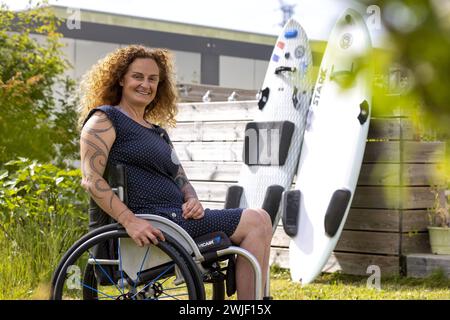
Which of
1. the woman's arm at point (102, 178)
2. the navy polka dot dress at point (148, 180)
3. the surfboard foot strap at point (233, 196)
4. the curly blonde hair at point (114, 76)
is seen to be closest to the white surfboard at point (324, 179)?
the surfboard foot strap at point (233, 196)

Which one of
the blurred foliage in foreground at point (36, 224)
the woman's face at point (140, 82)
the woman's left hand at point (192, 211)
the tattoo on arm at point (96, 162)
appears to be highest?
the woman's face at point (140, 82)

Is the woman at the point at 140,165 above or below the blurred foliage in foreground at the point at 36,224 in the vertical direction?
above

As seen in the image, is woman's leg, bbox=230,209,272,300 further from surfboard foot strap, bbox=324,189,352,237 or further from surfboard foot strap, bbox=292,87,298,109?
surfboard foot strap, bbox=292,87,298,109

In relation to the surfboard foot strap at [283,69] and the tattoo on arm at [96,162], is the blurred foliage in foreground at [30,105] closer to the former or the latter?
the surfboard foot strap at [283,69]

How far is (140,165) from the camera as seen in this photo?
7.94 ft

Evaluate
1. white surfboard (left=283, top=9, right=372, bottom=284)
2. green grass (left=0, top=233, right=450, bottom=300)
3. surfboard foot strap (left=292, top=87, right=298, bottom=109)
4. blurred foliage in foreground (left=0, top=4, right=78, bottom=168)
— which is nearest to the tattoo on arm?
green grass (left=0, top=233, right=450, bottom=300)

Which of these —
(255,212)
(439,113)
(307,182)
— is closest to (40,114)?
(307,182)

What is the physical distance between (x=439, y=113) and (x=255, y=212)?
182cm

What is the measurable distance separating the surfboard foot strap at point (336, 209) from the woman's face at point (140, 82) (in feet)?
6.51

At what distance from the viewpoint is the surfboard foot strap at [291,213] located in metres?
4.57

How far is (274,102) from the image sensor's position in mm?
4961

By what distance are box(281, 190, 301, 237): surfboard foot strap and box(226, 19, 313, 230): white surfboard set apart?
0.11 m

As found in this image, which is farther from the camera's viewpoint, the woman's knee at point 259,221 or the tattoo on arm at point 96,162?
the woman's knee at point 259,221
